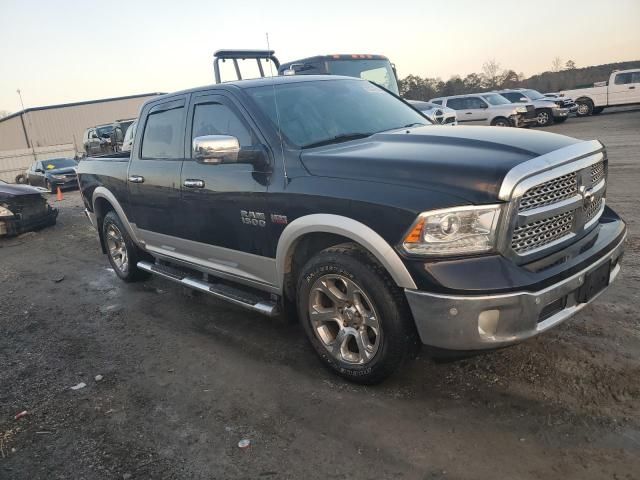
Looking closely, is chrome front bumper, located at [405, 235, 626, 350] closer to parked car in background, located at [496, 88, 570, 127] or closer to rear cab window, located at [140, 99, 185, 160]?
rear cab window, located at [140, 99, 185, 160]

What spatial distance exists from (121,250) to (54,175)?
1535cm

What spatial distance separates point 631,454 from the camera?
2.53m

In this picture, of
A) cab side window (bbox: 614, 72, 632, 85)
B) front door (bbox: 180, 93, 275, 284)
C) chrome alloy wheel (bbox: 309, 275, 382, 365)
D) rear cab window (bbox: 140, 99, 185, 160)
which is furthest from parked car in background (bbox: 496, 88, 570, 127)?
chrome alloy wheel (bbox: 309, 275, 382, 365)

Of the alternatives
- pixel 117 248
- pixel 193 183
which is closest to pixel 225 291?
pixel 193 183

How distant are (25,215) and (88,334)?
22.7 ft

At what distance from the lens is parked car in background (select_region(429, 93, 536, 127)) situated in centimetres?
2069

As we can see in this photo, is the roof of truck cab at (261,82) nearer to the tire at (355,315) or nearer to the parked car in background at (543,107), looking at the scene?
the tire at (355,315)

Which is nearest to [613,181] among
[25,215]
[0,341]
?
[0,341]

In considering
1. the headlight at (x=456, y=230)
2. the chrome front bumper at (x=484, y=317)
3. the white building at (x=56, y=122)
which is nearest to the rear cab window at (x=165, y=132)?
the headlight at (x=456, y=230)

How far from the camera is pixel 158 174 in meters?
4.85

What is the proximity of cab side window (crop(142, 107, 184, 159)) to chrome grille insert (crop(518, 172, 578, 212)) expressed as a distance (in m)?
2.98

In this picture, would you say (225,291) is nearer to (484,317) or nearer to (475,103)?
(484,317)

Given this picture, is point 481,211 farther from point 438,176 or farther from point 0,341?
point 0,341

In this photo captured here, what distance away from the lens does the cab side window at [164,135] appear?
15.5 feet
